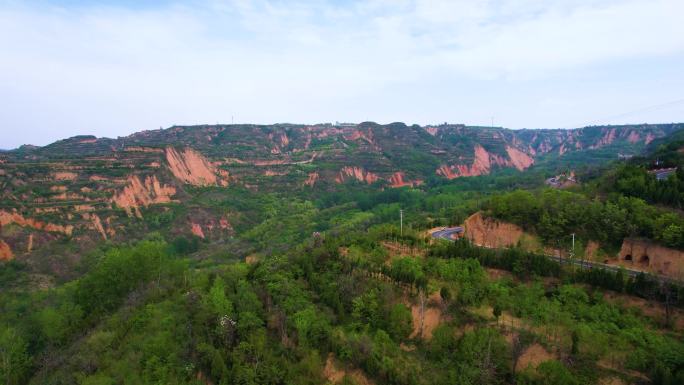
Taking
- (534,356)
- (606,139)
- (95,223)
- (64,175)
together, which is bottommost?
(534,356)

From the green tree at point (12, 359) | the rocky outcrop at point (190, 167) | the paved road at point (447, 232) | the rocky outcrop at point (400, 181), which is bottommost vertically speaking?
the green tree at point (12, 359)

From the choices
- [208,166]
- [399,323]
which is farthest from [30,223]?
[399,323]

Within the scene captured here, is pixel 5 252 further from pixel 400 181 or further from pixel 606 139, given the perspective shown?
pixel 606 139

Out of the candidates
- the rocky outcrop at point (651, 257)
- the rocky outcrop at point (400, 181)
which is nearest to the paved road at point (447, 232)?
the rocky outcrop at point (651, 257)

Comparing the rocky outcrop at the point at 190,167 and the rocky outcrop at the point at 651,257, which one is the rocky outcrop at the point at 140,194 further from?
the rocky outcrop at the point at 651,257

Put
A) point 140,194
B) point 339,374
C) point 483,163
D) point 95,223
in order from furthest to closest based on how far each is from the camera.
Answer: point 483,163 < point 140,194 < point 95,223 < point 339,374
